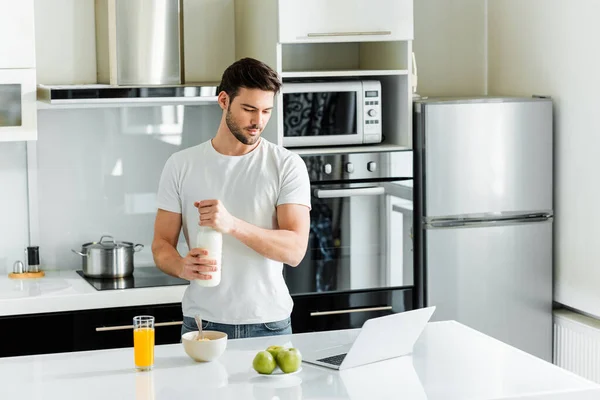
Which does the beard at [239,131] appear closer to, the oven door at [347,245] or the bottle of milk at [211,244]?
the bottle of milk at [211,244]

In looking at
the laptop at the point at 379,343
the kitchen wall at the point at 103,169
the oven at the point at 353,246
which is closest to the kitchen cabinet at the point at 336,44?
the oven at the point at 353,246

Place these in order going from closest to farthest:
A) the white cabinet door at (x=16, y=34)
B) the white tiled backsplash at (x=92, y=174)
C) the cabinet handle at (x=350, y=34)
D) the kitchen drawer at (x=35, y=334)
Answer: the kitchen drawer at (x=35, y=334), the white cabinet door at (x=16, y=34), the cabinet handle at (x=350, y=34), the white tiled backsplash at (x=92, y=174)

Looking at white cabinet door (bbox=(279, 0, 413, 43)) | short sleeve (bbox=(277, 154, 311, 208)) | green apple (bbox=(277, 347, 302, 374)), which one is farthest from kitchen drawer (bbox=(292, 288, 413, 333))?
green apple (bbox=(277, 347, 302, 374))

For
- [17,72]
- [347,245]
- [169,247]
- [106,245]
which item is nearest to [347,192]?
[347,245]

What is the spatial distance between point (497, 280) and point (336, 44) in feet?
4.43

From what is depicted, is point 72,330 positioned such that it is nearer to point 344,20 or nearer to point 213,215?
point 213,215

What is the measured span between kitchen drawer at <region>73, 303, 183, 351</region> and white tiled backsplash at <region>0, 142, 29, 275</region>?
0.66 m

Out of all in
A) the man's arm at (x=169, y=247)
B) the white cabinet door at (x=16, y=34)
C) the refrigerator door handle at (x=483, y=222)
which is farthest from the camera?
the refrigerator door handle at (x=483, y=222)

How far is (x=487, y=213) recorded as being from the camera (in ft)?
13.7

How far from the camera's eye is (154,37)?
4.03m

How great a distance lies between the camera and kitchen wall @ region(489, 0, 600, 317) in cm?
399

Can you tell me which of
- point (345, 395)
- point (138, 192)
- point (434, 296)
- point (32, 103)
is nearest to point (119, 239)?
point (138, 192)

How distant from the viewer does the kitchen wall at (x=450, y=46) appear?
4.65 m

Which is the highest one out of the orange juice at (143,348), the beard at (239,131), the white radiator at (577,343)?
the beard at (239,131)
